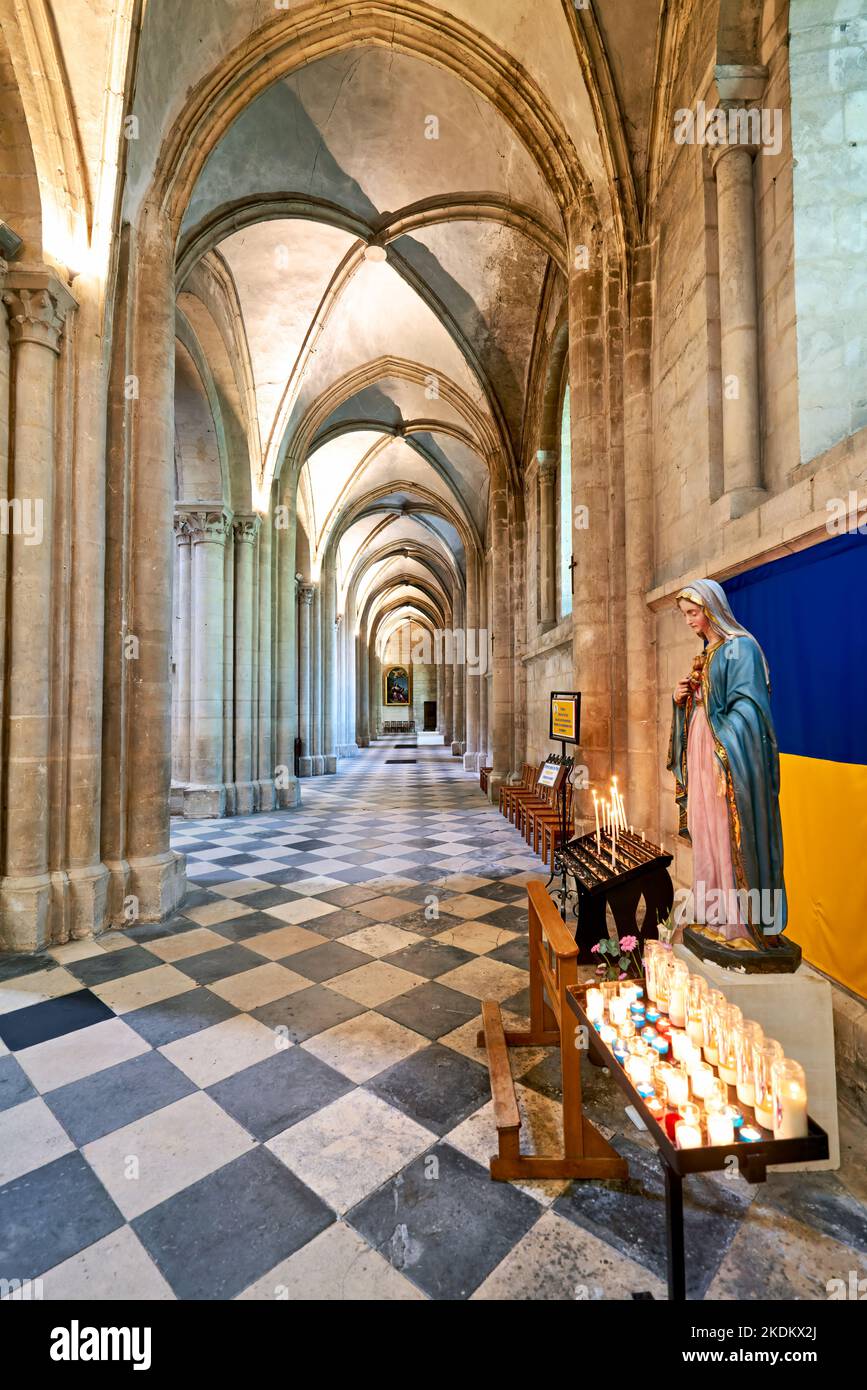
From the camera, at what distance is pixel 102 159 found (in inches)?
190

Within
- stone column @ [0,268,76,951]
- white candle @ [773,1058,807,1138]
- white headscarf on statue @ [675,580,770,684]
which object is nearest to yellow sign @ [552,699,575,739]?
white headscarf on statue @ [675,580,770,684]

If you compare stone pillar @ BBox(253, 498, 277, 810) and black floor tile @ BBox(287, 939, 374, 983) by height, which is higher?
stone pillar @ BBox(253, 498, 277, 810)

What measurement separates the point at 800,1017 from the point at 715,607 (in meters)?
1.61

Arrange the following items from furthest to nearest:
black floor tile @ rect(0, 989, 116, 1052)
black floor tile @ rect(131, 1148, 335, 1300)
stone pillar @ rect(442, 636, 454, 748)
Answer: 1. stone pillar @ rect(442, 636, 454, 748)
2. black floor tile @ rect(0, 989, 116, 1052)
3. black floor tile @ rect(131, 1148, 335, 1300)

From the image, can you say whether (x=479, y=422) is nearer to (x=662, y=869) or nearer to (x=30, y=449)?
(x=30, y=449)

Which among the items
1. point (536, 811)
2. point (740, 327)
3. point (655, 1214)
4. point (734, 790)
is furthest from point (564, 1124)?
point (536, 811)

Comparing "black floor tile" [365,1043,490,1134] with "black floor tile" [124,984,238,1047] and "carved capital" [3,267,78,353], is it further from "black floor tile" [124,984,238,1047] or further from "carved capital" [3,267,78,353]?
"carved capital" [3,267,78,353]

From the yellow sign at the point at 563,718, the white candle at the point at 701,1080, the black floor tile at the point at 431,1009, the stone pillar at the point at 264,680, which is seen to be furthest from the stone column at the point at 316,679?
the white candle at the point at 701,1080

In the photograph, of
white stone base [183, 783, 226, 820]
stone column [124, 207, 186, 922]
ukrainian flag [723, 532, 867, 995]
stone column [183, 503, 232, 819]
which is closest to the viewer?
ukrainian flag [723, 532, 867, 995]

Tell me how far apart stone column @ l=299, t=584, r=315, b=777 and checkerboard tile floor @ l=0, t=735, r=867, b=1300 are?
1211cm

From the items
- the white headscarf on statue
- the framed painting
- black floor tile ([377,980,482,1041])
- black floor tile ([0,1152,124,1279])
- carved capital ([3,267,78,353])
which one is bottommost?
black floor tile ([377,980,482,1041])

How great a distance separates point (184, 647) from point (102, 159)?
6.94m

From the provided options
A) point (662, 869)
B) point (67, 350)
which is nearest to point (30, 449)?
point (67, 350)

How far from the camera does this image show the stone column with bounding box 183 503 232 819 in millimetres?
10094
